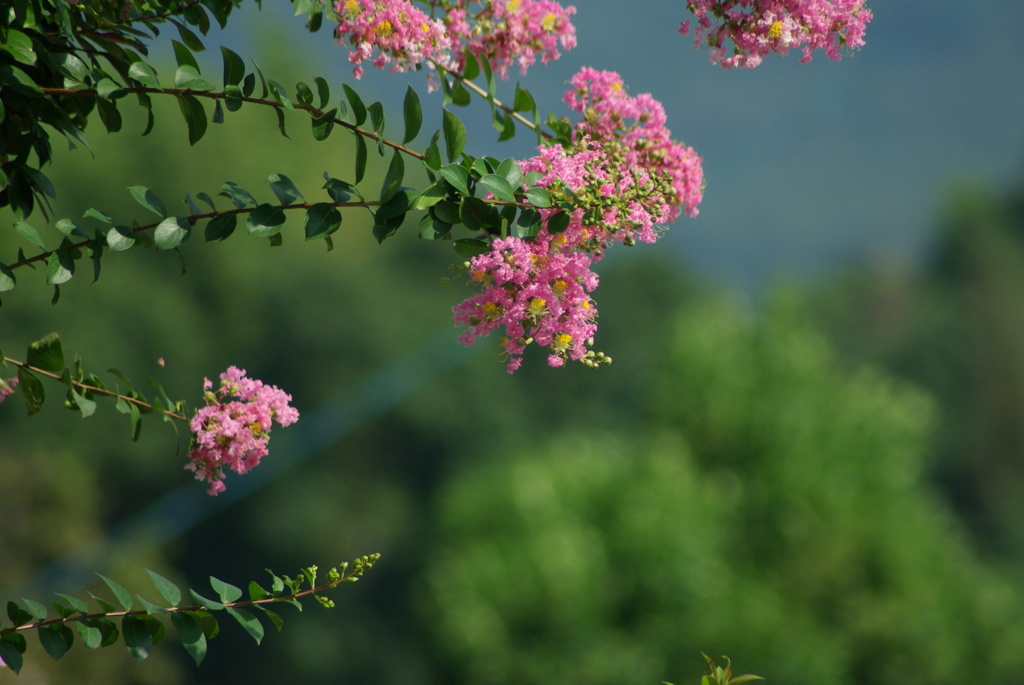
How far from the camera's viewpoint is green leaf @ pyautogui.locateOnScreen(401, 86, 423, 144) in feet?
3.41

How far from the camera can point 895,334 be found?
68.2 ft

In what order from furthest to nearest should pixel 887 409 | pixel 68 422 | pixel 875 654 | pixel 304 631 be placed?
pixel 304 631, pixel 68 422, pixel 887 409, pixel 875 654

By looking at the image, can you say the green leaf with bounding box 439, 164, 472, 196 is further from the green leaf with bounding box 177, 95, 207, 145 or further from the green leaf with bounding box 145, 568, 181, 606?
the green leaf with bounding box 145, 568, 181, 606

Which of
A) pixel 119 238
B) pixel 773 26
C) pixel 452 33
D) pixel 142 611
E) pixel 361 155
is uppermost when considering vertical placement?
pixel 773 26

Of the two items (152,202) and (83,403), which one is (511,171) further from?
(83,403)

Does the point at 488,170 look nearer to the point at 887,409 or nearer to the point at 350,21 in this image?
the point at 350,21

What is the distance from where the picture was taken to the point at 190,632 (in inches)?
39.2

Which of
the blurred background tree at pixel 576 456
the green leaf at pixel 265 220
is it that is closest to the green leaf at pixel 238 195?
the green leaf at pixel 265 220

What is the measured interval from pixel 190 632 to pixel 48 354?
31 cm

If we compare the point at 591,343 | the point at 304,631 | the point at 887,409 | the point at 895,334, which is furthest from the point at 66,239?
the point at 895,334

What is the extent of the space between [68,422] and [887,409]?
439 inches

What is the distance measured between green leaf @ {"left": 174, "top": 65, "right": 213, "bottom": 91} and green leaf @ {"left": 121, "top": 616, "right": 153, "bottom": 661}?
1.71 ft

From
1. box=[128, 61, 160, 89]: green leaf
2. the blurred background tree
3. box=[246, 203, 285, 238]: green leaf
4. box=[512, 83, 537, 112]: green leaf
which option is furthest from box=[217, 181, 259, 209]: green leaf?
the blurred background tree

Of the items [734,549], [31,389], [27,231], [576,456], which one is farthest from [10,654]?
[576,456]
